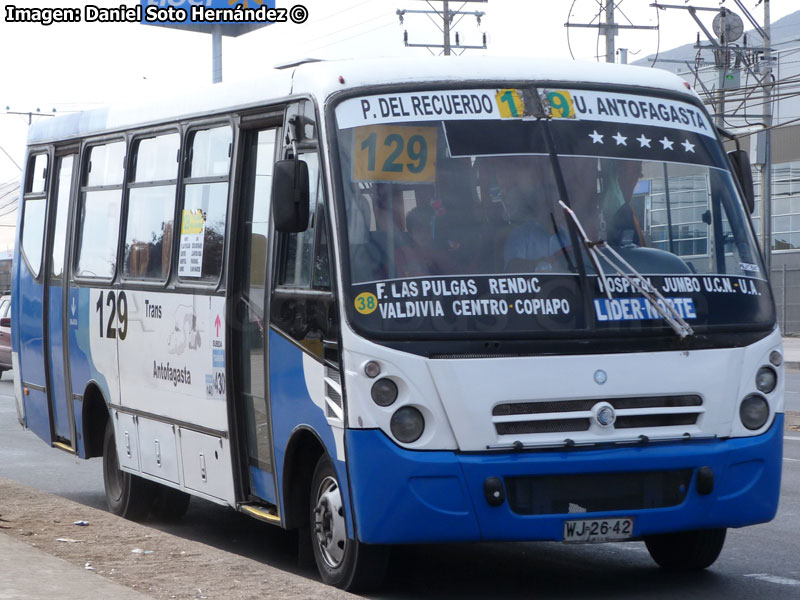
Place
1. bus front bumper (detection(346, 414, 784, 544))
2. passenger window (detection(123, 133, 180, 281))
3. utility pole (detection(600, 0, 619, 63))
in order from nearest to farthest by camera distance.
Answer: bus front bumper (detection(346, 414, 784, 544))
passenger window (detection(123, 133, 180, 281))
utility pole (detection(600, 0, 619, 63))

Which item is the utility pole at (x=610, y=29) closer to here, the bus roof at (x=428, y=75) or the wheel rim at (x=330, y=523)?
the bus roof at (x=428, y=75)

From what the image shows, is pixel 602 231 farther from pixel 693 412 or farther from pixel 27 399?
pixel 27 399

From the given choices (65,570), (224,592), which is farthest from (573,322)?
(65,570)

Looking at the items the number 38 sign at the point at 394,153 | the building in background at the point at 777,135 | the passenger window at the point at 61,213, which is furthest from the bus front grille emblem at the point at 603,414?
the building in background at the point at 777,135

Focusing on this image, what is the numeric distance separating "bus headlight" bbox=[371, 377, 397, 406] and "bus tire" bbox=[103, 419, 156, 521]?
14.3ft

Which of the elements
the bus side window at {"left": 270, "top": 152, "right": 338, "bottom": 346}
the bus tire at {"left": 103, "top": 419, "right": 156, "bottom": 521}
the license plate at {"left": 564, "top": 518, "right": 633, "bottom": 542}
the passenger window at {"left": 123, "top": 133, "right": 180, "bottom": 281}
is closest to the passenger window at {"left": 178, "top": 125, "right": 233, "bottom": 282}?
the passenger window at {"left": 123, "top": 133, "right": 180, "bottom": 281}

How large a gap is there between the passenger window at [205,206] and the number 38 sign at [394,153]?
1667 mm

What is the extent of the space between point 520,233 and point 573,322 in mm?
516

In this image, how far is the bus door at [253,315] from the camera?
8070 millimetres

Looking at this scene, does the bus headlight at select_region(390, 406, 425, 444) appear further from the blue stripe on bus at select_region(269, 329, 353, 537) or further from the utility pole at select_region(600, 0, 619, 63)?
the utility pole at select_region(600, 0, 619, 63)

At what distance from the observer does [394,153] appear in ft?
23.4

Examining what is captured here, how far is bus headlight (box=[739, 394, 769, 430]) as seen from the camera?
7180mm

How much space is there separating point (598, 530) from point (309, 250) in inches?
79.3

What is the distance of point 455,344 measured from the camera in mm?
6797
